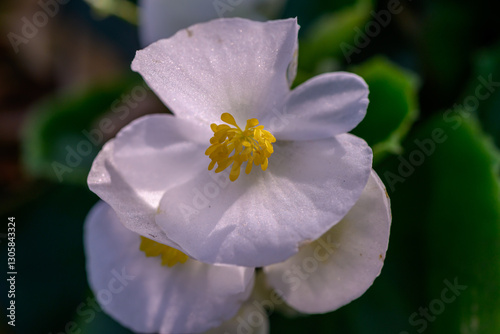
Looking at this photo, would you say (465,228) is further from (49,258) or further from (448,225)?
(49,258)

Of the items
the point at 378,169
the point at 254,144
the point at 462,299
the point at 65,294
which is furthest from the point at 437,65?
the point at 65,294

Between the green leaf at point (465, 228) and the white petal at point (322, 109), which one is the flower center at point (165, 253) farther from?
the green leaf at point (465, 228)

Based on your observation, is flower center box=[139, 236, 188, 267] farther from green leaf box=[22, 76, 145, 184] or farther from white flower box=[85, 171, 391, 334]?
green leaf box=[22, 76, 145, 184]

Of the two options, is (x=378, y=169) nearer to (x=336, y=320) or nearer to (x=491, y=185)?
(x=491, y=185)

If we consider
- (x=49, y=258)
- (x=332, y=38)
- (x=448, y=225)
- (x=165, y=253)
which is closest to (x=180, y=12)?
(x=332, y=38)

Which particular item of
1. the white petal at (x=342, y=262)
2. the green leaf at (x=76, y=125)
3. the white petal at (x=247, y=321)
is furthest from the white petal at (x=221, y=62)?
the green leaf at (x=76, y=125)

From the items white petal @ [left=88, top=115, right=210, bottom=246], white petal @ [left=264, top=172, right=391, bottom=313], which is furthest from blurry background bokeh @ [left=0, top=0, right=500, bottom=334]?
white petal @ [left=88, top=115, right=210, bottom=246]
